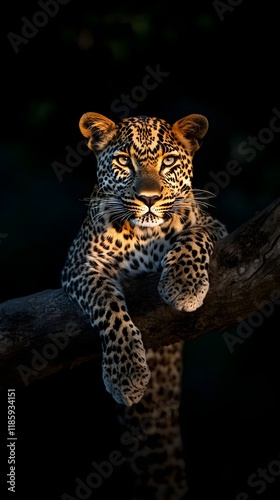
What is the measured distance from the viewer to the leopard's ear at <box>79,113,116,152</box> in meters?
6.54

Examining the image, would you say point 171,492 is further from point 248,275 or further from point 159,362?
point 248,275

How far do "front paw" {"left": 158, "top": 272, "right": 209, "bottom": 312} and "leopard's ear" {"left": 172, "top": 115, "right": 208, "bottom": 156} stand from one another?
1.15 meters

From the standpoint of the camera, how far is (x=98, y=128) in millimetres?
6566

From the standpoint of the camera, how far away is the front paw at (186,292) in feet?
18.6

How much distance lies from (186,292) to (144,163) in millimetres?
956

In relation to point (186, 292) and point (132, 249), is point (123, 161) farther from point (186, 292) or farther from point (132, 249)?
point (186, 292)

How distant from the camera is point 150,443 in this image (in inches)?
283

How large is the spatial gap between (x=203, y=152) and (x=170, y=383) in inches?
102

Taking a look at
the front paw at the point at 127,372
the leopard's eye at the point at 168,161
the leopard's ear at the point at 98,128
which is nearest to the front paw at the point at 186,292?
the front paw at the point at 127,372

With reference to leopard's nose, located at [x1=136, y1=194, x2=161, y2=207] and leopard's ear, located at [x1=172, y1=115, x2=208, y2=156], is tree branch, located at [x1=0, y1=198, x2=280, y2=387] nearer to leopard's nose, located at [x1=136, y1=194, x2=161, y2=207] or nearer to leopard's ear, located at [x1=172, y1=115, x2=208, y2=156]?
leopard's nose, located at [x1=136, y1=194, x2=161, y2=207]

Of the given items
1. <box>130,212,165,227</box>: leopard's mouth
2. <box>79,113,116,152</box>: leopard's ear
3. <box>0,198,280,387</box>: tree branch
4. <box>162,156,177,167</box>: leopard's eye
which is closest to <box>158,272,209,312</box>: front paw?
<box>0,198,280,387</box>: tree branch

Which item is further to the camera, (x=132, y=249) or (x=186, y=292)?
(x=132, y=249)

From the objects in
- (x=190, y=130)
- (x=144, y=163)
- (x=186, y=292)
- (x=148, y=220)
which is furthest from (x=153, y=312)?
(x=190, y=130)

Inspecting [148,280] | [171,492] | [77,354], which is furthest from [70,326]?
[171,492]
